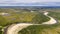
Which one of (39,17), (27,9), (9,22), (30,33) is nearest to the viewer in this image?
(30,33)

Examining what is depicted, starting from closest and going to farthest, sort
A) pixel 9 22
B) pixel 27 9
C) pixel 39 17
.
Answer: pixel 9 22, pixel 39 17, pixel 27 9

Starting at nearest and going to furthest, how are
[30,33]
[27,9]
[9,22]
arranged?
[30,33]
[9,22]
[27,9]

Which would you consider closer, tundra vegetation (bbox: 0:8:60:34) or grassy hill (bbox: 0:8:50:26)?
tundra vegetation (bbox: 0:8:60:34)

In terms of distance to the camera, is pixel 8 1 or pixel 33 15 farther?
pixel 8 1

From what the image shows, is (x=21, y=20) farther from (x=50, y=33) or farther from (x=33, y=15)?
(x=50, y=33)

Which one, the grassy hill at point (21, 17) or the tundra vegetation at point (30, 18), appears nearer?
the tundra vegetation at point (30, 18)

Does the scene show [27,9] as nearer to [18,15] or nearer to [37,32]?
[18,15]

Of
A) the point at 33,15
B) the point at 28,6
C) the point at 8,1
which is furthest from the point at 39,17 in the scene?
the point at 8,1

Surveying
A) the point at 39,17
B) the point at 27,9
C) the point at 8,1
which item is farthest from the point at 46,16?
the point at 8,1

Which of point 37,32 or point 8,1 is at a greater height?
point 8,1
